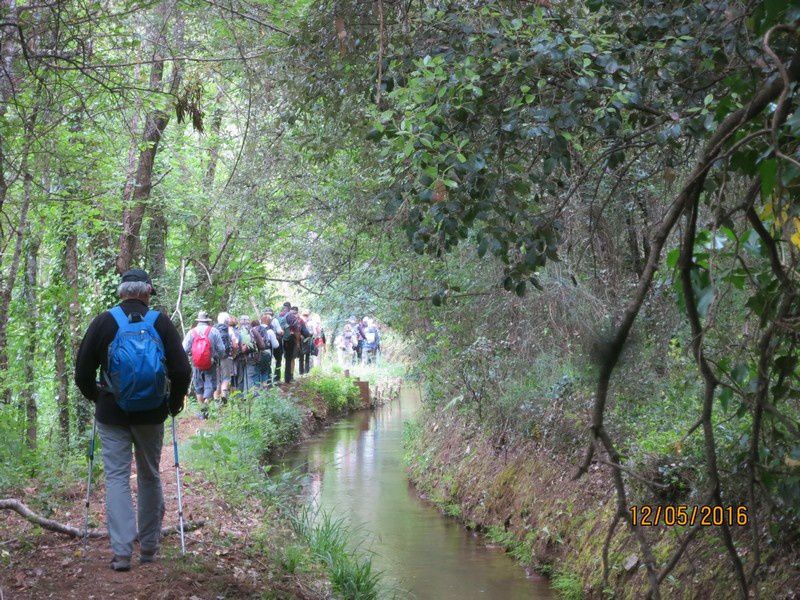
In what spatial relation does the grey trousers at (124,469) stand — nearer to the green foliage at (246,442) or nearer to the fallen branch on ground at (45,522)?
the fallen branch on ground at (45,522)

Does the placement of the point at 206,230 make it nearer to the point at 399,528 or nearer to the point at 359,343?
the point at 399,528

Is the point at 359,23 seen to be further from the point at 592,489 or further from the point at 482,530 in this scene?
the point at 482,530

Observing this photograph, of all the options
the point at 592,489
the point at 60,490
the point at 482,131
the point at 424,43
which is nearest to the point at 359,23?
the point at 424,43

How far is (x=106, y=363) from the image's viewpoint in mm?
5887

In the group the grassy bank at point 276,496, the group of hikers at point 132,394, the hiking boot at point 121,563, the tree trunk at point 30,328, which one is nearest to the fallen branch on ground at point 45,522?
the group of hikers at point 132,394

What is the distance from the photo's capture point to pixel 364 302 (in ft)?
56.7

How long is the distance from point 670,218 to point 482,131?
13.2 feet

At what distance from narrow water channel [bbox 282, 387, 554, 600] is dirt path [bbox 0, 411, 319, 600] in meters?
2.20

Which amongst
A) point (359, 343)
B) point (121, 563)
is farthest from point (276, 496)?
point (359, 343)

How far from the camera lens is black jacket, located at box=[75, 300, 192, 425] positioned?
5.88 meters

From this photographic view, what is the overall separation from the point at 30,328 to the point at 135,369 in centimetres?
681

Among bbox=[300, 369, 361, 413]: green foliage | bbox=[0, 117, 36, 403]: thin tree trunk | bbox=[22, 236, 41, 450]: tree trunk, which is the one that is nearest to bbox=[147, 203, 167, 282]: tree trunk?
bbox=[22, 236, 41, 450]: tree trunk

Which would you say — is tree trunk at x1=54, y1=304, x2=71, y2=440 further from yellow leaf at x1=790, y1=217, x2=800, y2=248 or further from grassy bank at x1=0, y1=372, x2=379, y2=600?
yellow leaf at x1=790, y1=217, x2=800, y2=248

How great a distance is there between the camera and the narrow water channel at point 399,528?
9562 mm
